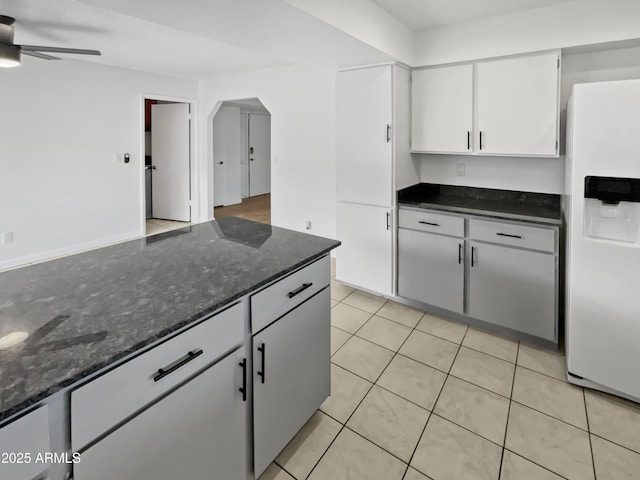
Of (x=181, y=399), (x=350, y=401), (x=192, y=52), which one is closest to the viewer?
(x=181, y=399)

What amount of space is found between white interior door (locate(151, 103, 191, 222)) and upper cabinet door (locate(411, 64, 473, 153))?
400 cm

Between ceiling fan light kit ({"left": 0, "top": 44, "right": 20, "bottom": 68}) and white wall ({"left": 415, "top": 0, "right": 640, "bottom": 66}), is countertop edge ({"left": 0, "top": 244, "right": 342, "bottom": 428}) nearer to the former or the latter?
white wall ({"left": 415, "top": 0, "right": 640, "bottom": 66})

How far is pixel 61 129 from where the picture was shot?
435 cm

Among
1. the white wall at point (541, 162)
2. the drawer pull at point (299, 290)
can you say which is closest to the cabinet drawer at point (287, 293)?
the drawer pull at point (299, 290)

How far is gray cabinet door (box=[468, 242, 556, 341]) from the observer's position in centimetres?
245

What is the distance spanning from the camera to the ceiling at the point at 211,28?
6.23ft

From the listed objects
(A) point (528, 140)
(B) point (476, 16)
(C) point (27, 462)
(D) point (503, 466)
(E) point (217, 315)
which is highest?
(B) point (476, 16)

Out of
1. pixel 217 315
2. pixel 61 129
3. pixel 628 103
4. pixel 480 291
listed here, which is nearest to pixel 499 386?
pixel 480 291

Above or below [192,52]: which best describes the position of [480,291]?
below

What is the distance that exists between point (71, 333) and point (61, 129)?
14.7 ft

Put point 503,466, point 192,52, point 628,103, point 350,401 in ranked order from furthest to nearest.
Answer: point 192,52
point 350,401
point 628,103
point 503,466

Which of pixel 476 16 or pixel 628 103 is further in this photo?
pixel 476 16

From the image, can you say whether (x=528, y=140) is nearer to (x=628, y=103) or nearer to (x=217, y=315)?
(x=628, y=103)

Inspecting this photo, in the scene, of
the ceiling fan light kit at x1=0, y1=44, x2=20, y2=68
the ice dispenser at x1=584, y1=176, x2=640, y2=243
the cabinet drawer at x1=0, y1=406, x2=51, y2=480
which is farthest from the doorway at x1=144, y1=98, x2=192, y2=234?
the ice dispenser at x1=584, y1=176, x2=640, y2=243
